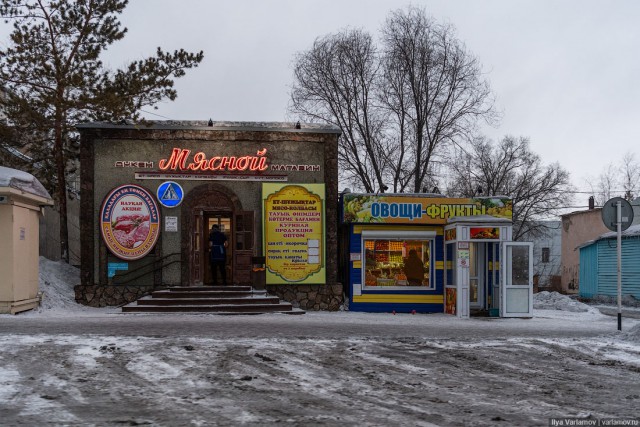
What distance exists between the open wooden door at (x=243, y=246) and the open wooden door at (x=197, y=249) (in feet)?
3.71

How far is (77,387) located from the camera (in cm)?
754

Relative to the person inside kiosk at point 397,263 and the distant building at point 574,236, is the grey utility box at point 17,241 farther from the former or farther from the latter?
the distant building at point 574,236

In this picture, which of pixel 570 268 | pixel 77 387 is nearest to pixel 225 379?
pixel 77 387

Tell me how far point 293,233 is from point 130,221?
510 cm

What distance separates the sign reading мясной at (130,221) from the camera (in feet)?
67.5

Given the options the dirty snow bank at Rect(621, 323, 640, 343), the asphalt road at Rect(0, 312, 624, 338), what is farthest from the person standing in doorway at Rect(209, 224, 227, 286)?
the dirty snow bank at Rect(621, 323, 640, 343)

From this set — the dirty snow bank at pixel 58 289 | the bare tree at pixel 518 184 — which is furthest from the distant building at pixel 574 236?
the dirty snow bank at pixel 58 289

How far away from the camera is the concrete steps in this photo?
17.5 metres

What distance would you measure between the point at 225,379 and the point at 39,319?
332 inches

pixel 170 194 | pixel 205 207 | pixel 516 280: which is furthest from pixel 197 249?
pixel 516 280

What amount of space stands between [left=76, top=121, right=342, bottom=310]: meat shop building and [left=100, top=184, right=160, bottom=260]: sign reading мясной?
3 cm

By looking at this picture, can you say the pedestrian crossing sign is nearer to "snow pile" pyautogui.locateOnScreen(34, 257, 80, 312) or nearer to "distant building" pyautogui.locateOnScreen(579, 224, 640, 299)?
"snow pile" pyautogui.locateOnScreen(34, 257, 80, 312)

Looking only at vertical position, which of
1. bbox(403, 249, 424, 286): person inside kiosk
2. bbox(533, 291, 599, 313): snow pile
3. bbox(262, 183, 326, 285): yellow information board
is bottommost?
bbox(533, 291, 599, 313): snow pile

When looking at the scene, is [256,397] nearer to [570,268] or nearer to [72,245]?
[72,245]
